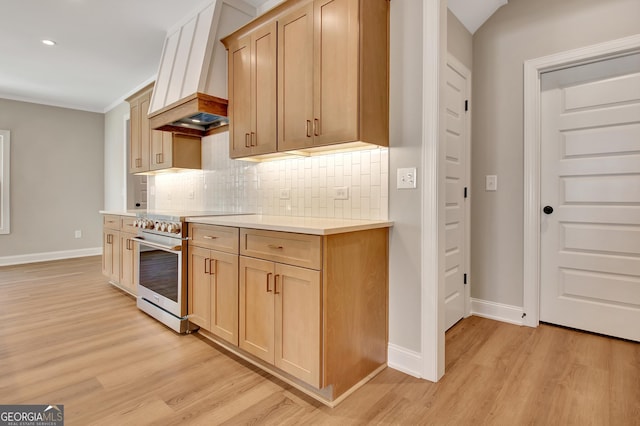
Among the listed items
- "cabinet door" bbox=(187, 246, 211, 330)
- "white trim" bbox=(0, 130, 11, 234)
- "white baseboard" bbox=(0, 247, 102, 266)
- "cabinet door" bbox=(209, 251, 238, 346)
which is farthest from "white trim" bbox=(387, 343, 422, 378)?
"white trim" bbox=(0, 130, 11, 234)

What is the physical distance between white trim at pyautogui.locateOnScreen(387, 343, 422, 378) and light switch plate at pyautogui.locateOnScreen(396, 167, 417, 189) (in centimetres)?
96

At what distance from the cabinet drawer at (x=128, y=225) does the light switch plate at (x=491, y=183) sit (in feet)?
10.7

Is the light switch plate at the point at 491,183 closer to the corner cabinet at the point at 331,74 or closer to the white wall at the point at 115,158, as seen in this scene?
the corner cabinet at the point at 331,74

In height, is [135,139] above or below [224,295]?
above

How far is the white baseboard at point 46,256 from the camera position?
522 centimetres

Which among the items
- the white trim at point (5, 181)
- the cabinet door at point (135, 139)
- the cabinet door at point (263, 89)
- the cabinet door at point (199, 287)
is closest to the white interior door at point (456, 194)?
the cabinet door at point (263, 89)

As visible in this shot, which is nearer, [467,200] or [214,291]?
[214,291]

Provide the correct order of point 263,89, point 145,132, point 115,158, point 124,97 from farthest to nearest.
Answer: point 115,158 → point 124,97 → point 145,132 → point 263,89

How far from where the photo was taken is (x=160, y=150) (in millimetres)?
3809

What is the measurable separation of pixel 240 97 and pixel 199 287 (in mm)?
1472

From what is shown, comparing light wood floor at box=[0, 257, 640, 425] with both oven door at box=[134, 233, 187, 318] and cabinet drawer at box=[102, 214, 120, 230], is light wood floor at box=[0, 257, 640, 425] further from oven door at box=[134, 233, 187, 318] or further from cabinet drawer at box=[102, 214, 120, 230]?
cabinet drawer at box=[102, 214, 120, 230]

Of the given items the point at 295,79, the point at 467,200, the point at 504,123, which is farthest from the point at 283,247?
the point at 504,123

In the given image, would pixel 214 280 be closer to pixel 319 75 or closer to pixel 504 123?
pixel 319 75

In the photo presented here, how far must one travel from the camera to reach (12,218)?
527 centimetres
